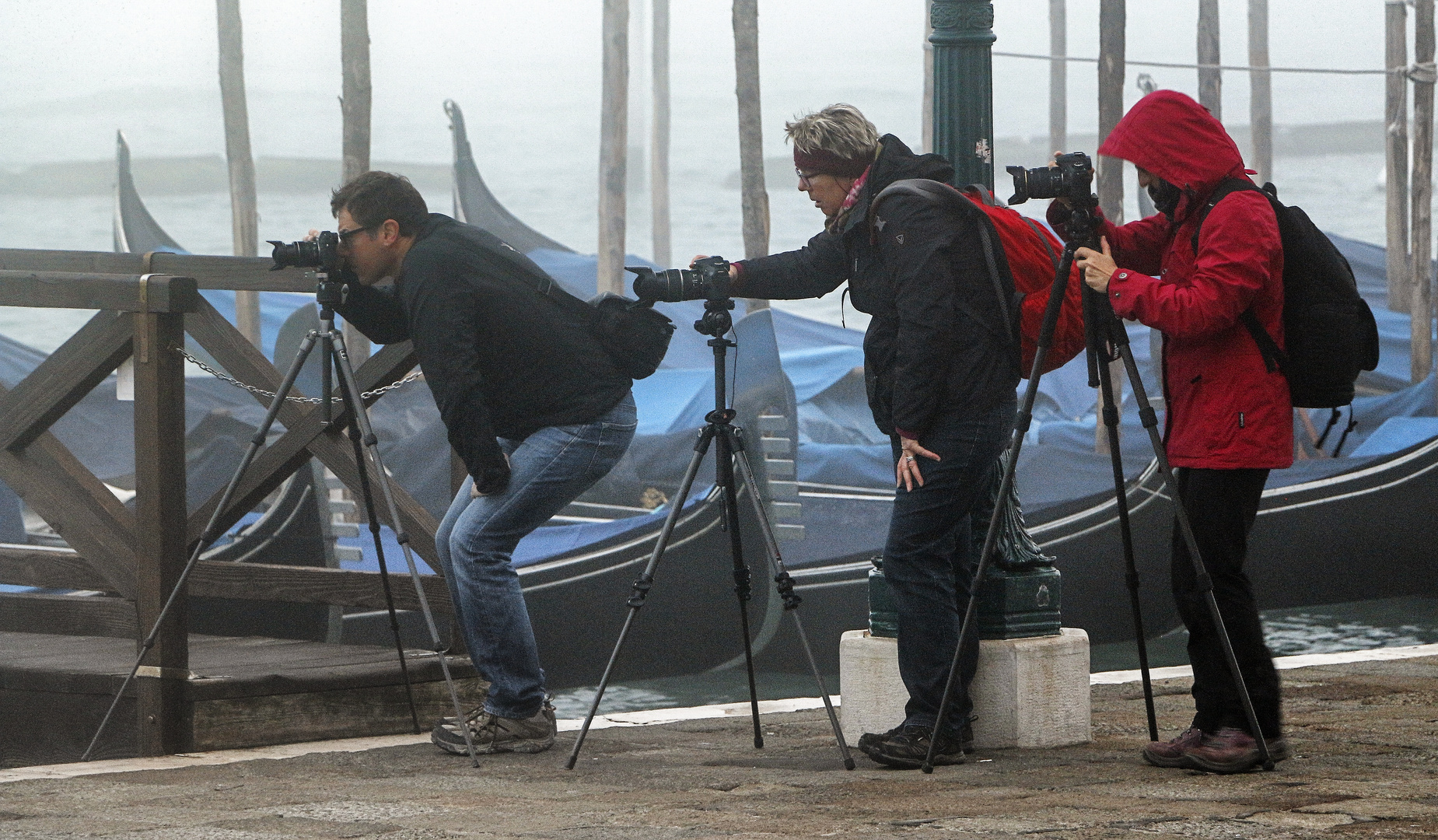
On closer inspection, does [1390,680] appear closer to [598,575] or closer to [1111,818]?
[1111,818]

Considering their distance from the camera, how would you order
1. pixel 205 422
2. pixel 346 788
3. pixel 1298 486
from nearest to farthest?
pixel 346 788 → pixel 1298 486 → pixel 205 422

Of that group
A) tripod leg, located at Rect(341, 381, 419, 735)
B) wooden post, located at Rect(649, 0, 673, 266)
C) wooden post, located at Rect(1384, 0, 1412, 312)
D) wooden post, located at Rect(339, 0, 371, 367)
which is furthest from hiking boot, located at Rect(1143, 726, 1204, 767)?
wooden post, located at Rect(649, 0, 673, 266)

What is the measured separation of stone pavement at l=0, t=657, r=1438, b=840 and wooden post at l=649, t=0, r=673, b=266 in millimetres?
28407

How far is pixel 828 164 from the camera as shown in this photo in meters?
3.90

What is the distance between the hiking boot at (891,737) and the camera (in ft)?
12.9

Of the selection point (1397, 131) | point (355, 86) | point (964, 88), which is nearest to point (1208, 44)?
point (1397, 131)

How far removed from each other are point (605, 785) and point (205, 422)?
10.4 m

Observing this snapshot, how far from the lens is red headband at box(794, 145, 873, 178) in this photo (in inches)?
153

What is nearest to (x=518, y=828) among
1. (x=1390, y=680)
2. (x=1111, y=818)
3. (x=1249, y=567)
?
(x=1111, y=818)

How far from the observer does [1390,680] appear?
195 inches

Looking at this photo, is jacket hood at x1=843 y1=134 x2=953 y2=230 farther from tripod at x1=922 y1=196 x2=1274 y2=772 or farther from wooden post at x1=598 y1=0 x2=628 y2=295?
wooden post at x1=598 y1=0 x2=628 y2=295

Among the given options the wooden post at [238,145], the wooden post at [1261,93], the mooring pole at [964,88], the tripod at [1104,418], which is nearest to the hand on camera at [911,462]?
the tripod at [1104,418]

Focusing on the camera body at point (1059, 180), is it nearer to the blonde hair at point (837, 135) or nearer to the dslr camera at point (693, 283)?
the blonde hair at point (837, 135)

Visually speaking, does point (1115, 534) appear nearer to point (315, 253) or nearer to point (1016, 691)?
point (1016, 691)
